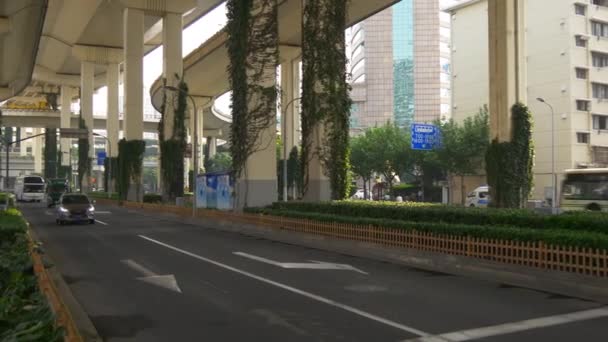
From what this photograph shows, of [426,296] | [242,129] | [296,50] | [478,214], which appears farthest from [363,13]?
[426,296]

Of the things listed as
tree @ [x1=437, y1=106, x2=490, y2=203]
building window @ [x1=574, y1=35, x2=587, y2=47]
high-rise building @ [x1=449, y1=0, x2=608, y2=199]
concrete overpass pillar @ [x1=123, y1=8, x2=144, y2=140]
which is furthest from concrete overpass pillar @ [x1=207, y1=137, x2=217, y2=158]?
building window @ [x1=574, y1=35, x2=587, y2=47]

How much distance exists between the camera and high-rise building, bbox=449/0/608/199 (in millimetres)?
55844

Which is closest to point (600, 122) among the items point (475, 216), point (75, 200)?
point (475, 216)

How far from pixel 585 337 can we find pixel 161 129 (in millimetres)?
41435

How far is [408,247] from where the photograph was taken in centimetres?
1544

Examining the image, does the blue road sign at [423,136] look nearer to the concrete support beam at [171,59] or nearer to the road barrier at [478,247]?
the road barrier at [478,247]

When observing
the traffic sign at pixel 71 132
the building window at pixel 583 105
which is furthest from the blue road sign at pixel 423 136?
the traffic sign at pixel 71 132

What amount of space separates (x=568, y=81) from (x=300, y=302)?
53817 millimetres

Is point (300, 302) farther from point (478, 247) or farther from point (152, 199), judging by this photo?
point (152, 199)

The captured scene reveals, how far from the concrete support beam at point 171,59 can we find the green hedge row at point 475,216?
86.0ft

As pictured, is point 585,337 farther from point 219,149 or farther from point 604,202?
point 219,149

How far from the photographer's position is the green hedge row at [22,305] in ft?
20.6

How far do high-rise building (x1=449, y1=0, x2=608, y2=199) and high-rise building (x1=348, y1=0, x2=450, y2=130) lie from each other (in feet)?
184

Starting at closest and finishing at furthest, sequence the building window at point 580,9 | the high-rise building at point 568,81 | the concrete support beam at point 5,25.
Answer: the concrete support beam at point 5,25 < the high-rise building at point 568,81 < the building window at point 580,9
